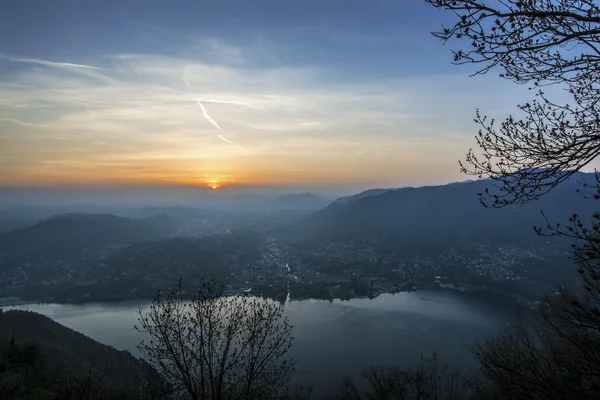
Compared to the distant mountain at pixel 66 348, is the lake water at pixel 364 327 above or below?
below

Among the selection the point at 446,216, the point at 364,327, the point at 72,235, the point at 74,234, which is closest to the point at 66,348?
the point at 364,327

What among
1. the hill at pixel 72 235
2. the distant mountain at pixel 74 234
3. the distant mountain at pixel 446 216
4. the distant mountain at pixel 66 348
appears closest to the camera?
the distant mountain at pixel 66 348

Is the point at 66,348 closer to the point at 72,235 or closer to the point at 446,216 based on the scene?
the point at 72,235

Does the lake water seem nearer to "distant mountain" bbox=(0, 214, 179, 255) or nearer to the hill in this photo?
the hill

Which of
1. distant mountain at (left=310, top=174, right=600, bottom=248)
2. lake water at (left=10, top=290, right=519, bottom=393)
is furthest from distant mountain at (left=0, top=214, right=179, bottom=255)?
distant mountain at (left=310, top=174, right=600, bottom=248)

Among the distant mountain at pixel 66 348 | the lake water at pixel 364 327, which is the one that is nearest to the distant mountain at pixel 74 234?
the lake water at pixel 364 327

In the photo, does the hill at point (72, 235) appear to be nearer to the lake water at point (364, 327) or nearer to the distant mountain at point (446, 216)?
the lake water at point (364, 327)

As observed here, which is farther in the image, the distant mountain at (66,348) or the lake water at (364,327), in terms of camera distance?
the lake water at (364,327)
